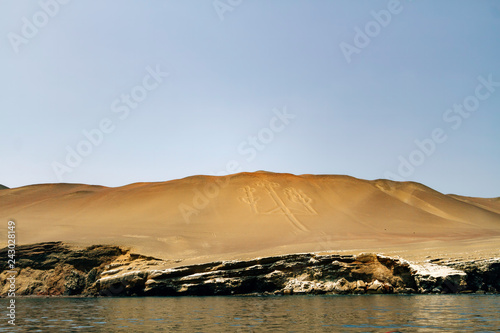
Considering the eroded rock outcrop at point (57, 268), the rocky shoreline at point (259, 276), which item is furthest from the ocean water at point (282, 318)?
the eroded rock outcrop at point (57, 268)

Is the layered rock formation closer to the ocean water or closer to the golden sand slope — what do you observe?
the golden sand slope

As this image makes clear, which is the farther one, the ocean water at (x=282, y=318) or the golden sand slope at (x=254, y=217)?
the golden sand slope at (x=254, y=217)

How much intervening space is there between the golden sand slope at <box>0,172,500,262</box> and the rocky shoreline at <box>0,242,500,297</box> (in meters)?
2.08

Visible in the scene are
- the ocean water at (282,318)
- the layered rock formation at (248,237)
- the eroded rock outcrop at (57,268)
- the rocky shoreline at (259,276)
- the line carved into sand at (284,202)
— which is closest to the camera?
the ocean water at (282,318)

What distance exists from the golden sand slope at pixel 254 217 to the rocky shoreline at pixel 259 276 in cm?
208

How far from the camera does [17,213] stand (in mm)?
57594

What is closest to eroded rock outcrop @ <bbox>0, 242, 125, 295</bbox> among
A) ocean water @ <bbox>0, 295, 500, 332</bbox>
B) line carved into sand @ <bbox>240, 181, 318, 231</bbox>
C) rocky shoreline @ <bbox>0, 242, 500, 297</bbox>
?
rocky shoreline @ <bbox>0, 242, 500, 297</bbox>

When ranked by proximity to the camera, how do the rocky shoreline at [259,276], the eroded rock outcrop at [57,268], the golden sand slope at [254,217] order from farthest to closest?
1. the golden sand slope at [254,217]
2. the eroded rock outcrop at [57,268]
3. the rocky shoreline at [259,276]

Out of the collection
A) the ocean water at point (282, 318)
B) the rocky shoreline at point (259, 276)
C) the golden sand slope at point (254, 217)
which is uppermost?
the golden sand slope at point (254, 217)

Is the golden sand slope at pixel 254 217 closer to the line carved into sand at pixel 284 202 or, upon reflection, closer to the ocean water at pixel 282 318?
the line carved into sand at pixel 284 202

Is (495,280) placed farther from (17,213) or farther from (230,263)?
(17,213)

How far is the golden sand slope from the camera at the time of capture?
39312mm

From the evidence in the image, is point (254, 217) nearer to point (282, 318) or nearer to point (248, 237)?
point (248, 237)

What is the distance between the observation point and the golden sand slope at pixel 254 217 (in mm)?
39312
